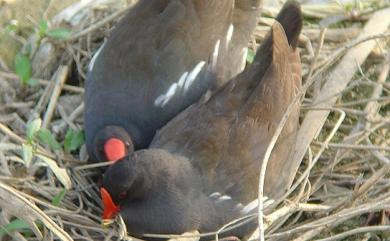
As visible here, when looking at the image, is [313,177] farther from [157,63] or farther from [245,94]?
[157,63]

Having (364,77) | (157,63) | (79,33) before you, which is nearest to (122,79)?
(157,63)

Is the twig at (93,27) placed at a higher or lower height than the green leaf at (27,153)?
higher

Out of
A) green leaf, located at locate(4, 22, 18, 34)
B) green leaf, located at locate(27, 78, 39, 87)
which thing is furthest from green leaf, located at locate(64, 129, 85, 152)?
green leaf, located at locate(4, 22, 18, 34)

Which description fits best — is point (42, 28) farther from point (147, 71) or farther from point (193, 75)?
point (193, 75)

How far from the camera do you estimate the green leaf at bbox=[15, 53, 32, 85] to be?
5.88 m

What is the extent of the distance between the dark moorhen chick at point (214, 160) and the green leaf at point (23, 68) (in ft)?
3.26

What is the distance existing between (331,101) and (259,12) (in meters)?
0.76

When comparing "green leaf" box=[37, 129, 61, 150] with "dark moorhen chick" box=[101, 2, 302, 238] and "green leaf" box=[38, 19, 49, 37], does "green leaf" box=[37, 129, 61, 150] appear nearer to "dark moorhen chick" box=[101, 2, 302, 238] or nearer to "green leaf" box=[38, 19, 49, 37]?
"dark moorhen chick" box=[101, 2, 302, 238]

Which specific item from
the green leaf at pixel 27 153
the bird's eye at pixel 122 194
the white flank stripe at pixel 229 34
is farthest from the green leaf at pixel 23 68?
the bird's eye at pixel 122 194

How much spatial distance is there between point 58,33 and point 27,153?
121 cm

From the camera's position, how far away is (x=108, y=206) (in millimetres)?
4895

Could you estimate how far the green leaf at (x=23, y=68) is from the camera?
5875 mm

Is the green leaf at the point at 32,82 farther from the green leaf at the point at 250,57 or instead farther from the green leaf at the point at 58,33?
the green leaf at the point at 250,57

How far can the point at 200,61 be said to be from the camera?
18.8 ft
